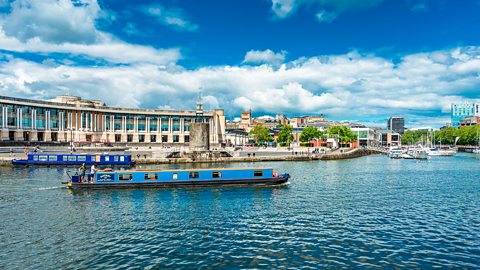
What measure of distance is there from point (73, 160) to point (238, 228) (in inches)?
2763

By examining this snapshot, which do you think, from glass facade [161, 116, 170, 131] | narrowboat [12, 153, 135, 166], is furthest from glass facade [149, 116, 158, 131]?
narrowboat [12, 153, 135, 166]

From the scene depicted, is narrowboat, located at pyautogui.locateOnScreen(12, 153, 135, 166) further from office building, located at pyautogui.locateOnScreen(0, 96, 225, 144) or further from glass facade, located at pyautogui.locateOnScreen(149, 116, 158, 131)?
glass facade, located at pyautogui.locateOnScreen(149, 116, 158, 131)

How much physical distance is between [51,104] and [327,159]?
4245 inches

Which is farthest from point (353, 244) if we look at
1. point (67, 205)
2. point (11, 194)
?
point (11, 194)

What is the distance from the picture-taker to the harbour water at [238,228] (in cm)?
2336

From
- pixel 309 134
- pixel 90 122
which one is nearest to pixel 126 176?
pixel 90 122

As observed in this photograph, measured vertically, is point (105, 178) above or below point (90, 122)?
below

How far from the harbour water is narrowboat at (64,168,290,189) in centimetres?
210

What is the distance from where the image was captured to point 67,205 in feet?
131

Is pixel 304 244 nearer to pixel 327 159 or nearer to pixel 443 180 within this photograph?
pixel 443 180

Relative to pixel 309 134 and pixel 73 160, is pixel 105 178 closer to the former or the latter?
pixel 73 160

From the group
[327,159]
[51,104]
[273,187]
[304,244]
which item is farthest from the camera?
[51,104]

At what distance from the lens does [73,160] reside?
8725 centimetres

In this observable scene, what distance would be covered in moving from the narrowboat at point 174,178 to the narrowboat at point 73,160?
36768mm
